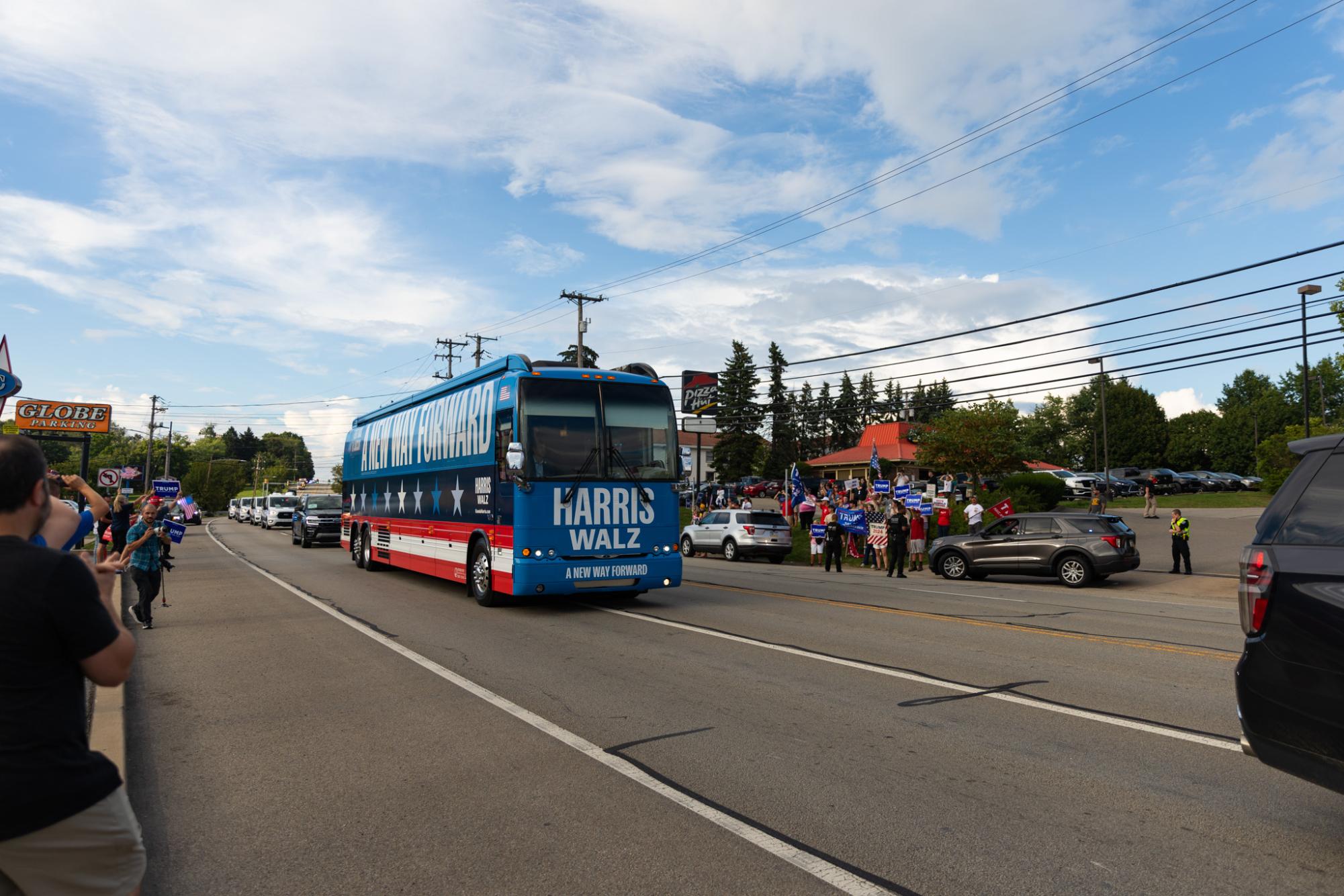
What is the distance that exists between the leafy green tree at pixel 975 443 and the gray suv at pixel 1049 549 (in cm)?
2795

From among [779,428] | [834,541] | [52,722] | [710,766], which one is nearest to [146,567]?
[710,766]

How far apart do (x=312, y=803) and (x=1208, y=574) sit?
22484 mm

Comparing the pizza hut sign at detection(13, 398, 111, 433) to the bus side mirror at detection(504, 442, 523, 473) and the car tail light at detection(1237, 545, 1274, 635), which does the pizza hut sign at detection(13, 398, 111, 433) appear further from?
the car tail light at detection(1237, 545, 1274, 635)

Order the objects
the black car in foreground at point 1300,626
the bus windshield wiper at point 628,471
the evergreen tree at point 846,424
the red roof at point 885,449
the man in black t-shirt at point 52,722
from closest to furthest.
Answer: the man in black t-shirt at point 52,722, the black car in foreground at point 1300,626, the bus windshield wiper at point 628,471, the red roof at point 885,449, the evergreen tree at point 846,424

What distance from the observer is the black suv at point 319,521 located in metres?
33.5

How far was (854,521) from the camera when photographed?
26.5m

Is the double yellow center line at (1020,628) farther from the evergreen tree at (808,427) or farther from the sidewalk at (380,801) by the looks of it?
the evergreen tree at (808,427)

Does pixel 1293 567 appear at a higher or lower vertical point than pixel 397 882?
higher

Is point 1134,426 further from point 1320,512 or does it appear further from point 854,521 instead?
point 1320,512

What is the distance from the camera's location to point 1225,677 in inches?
316

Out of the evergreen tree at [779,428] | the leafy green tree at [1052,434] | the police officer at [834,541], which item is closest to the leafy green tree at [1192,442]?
the leafy green tree at [1052,434]

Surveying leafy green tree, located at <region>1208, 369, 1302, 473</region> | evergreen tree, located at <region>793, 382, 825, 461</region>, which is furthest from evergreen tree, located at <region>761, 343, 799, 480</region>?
leafy green tree, located at <region>1208, 369, 1302, 473</region>

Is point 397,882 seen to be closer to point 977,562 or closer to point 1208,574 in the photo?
point 977,562

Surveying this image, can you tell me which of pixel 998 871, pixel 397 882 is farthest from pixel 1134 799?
pixel 397 882
